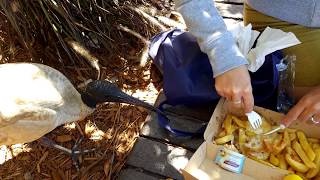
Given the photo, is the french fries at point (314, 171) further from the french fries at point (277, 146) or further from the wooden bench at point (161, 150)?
the wooden bench at point (161, 150)

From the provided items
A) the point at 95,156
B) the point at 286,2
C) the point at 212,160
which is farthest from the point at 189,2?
the point at 95,156

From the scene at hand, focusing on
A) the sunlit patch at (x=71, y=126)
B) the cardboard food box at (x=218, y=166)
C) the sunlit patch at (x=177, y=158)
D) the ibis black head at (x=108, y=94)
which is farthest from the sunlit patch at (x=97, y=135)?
the cardboard food box at (x=218, y=166)

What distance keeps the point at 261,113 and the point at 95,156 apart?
0.79 m

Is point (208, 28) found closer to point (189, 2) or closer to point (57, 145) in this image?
point (189, 2)

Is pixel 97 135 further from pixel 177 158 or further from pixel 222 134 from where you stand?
pixel 222 134

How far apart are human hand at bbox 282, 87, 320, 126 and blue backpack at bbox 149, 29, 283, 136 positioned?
26 centimetres

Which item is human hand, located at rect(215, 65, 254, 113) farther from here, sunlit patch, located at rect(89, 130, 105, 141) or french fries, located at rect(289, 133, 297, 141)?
sunlit patch, located at rect(89, 130, 105, 141)

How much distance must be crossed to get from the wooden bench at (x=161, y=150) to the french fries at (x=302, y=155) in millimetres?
475

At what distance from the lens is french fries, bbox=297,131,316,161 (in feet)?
4.19

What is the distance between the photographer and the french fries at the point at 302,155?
126cm

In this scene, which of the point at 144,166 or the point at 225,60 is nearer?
the point at 225,60

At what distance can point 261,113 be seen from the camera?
1352mm

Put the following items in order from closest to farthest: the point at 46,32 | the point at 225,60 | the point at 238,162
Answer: the point at 225,60
the point at 238,162
the point at 46,32

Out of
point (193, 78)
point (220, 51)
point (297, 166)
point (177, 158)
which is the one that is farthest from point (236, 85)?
point (177, 158)
